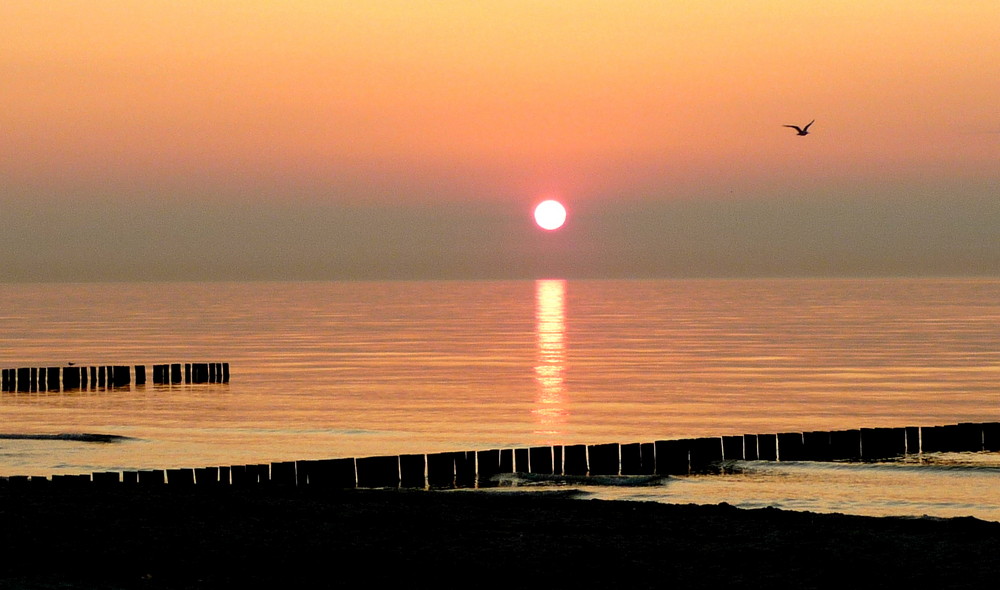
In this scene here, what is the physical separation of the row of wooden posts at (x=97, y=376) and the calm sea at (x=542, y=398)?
1.44m

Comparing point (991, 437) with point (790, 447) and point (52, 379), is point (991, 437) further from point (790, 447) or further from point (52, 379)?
point (52, 379)

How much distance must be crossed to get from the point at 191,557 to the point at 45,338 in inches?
3156

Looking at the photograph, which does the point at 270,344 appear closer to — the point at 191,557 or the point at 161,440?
the point at 161,440

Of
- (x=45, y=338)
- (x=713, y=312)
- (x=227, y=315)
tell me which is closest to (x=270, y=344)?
(x=45, y=338)

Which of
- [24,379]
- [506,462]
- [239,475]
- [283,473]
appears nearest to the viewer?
[239,475]

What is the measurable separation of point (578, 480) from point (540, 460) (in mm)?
1124

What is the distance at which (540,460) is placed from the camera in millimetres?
27328

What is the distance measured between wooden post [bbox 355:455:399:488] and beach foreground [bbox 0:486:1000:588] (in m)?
6.16

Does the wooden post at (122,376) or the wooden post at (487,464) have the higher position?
the wooden post at (122,376)

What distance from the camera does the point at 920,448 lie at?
31.5 meters

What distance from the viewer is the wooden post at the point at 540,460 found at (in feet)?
89.3

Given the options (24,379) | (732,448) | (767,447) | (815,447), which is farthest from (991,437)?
(24,379)

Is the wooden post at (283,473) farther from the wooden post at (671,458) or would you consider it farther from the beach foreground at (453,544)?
the wooden post at (671,458)

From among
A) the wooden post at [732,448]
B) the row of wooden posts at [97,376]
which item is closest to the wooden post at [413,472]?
the wooden post at [732,448]
